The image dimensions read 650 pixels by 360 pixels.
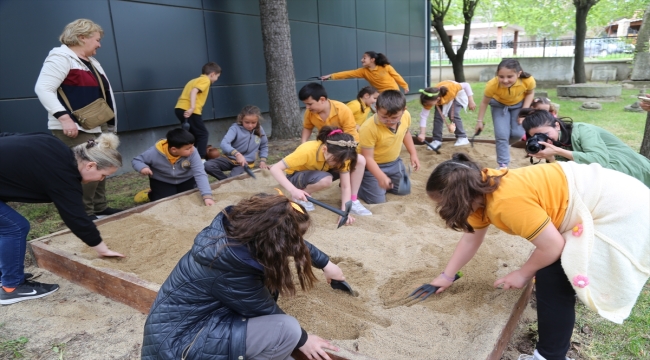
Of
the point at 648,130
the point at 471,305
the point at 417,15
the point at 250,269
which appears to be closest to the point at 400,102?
the point at 471,305

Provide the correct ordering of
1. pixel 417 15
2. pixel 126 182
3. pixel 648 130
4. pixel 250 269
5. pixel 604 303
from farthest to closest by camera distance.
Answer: pixel 417 15 < pixel 126 182 < pixel 648 130 < pixel 604 303 < pixel 250 269

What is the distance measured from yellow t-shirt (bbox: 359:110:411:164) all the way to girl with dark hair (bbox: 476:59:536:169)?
1241 mm

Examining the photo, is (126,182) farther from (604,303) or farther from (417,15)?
(417,15)

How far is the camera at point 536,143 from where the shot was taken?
8.46 feet

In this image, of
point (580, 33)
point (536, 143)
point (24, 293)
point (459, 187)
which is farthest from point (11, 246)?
point (580, 33)

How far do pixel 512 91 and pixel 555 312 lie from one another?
3.39 m

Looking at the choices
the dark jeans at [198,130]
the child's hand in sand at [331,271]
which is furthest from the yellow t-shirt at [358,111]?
the child's hand in sand at [331,271]

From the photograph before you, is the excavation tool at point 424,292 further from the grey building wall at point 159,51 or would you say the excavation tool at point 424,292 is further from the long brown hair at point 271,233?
the grey building wall at point 159,51

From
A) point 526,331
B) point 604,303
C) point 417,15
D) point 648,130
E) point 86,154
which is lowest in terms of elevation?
point 526,331

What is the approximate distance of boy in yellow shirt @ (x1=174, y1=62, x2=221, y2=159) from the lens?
213 inches

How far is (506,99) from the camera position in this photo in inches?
189

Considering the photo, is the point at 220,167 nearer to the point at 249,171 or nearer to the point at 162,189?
the point at 249,171

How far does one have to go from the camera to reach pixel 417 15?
12.8 metres

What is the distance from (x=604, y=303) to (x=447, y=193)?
70cm
